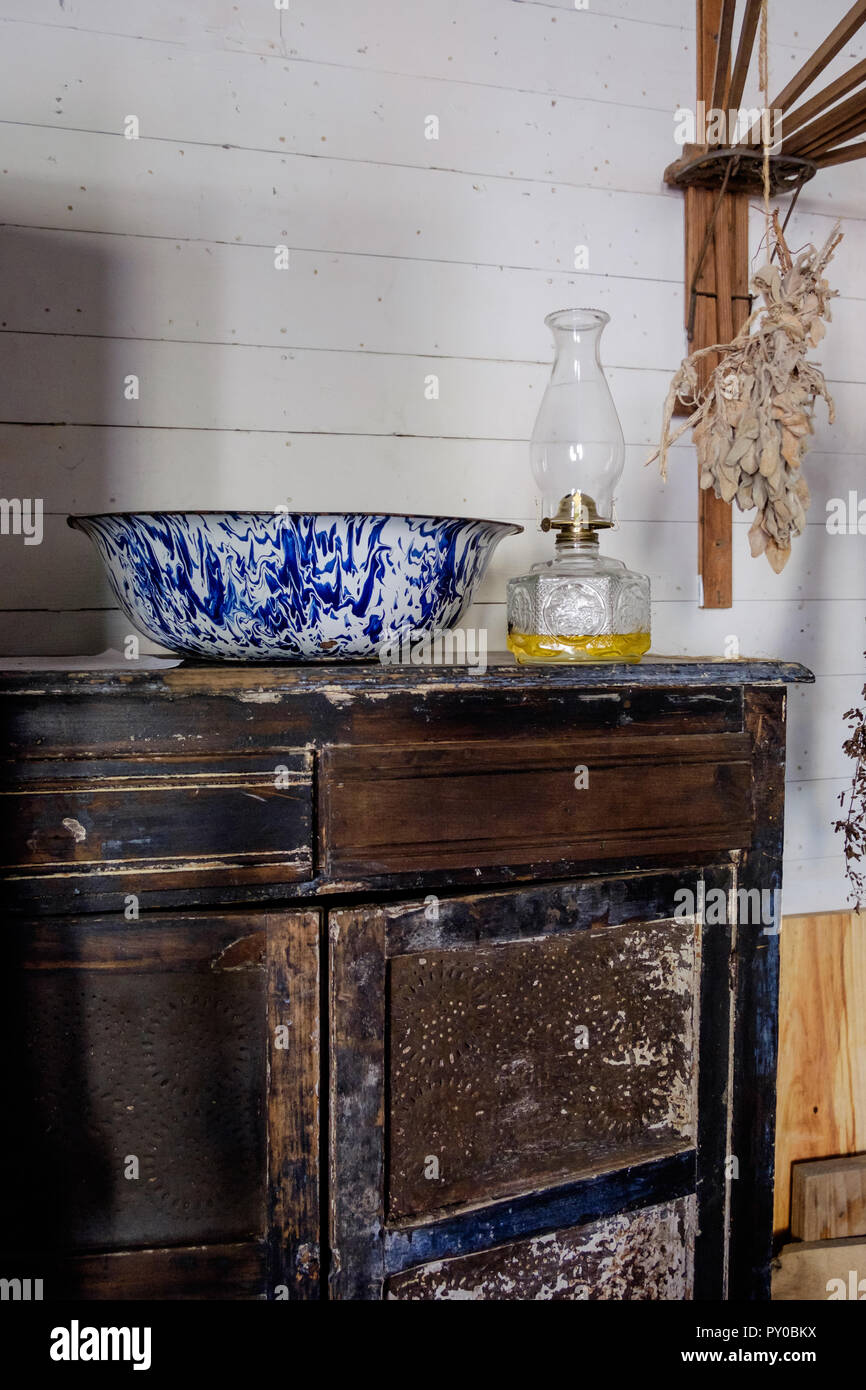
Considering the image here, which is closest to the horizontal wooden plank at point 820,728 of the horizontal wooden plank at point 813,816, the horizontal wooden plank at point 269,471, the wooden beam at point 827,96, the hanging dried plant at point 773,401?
the horizontal wooden plank at point 813,816

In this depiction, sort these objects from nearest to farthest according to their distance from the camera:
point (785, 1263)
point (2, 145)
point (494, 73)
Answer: point (2, 145) < point (494, 73) < point (785, 1263)

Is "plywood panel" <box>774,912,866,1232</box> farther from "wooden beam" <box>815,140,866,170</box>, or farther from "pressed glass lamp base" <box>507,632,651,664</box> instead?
"wooden beam" <box>815,140,866,170</box>

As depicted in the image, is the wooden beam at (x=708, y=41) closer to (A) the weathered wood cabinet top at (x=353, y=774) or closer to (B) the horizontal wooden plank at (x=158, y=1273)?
(A) the weathered wood cabinet top at (x=353, y=774)

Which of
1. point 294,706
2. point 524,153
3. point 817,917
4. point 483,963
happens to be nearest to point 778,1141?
point 817,917

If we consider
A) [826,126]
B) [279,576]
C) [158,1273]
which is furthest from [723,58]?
[158,1273]

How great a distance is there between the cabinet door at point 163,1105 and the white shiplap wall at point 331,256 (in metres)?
0.49

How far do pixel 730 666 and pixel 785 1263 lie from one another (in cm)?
97

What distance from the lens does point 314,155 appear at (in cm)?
117

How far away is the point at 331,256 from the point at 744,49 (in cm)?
56

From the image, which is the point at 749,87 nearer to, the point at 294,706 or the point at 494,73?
the point at 494,73

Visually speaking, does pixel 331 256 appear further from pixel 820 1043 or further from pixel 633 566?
pixel 820 1043

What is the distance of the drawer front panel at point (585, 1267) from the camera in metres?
0.83

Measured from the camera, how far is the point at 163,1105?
2.52 feet

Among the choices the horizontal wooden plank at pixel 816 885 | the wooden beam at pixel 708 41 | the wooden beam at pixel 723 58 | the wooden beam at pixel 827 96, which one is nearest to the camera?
the wooden beam at pixel 827 96
